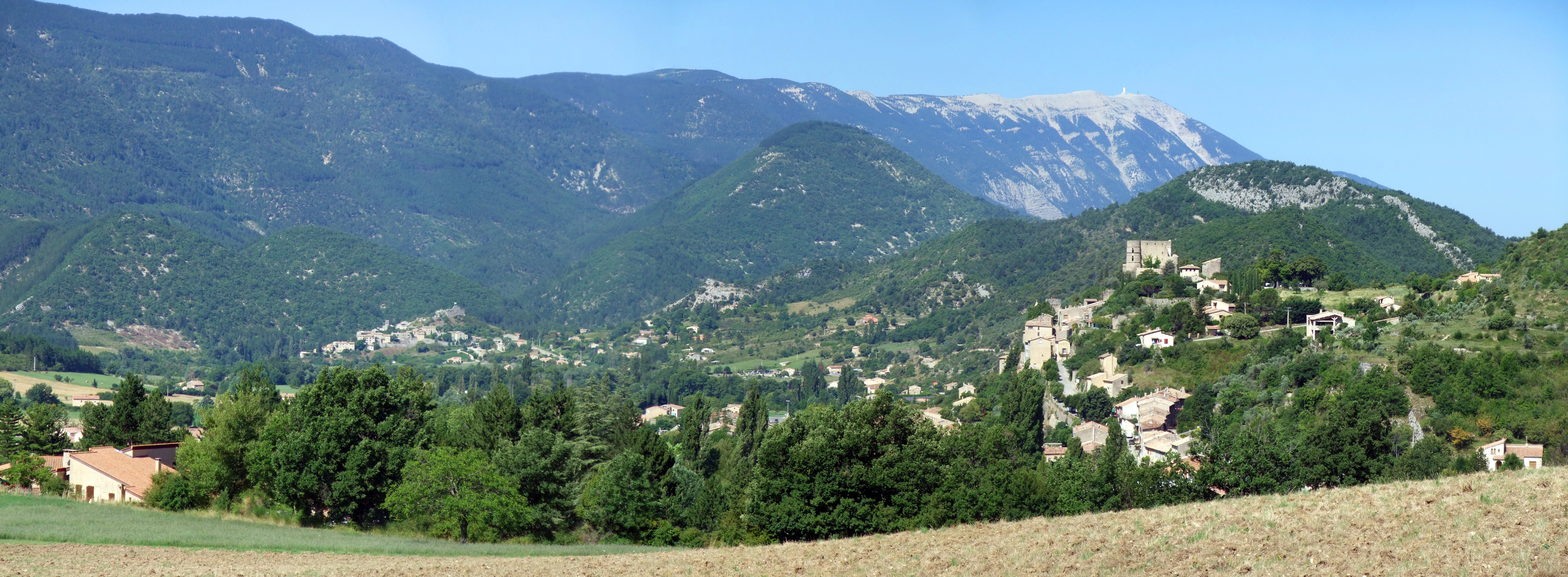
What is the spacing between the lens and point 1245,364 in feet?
251

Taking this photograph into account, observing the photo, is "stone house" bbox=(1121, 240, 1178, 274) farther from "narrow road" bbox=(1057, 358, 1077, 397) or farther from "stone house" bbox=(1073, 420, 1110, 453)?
"stone house" bbox=(1073, 420, 1110, 453)

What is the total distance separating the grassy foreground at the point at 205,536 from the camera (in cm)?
3244

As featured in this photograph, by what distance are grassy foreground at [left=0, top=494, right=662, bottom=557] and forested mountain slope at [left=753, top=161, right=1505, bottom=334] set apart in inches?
Result: 3425

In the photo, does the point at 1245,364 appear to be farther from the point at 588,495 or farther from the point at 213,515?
the point at 213,515

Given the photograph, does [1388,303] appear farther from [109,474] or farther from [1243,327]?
[109,474]

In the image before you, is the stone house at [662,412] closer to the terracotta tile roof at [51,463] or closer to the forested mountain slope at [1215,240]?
the forested mountain slope at [1215,240]

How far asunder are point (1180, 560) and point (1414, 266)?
11810 cm

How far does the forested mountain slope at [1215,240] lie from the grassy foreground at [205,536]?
285 ft

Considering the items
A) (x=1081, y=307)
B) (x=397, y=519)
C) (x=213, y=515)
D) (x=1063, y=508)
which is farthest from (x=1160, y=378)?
(x=213, y=515)

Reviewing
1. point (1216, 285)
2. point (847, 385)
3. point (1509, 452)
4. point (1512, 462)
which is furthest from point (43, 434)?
point (1216, 285)

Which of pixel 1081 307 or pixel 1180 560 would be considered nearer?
pixel 1180 560

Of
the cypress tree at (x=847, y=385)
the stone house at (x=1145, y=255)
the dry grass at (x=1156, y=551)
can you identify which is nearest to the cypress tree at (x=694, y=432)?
the dry grass at (x=1156, y=551)

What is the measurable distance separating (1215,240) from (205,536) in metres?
112

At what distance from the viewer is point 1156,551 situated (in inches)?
947
